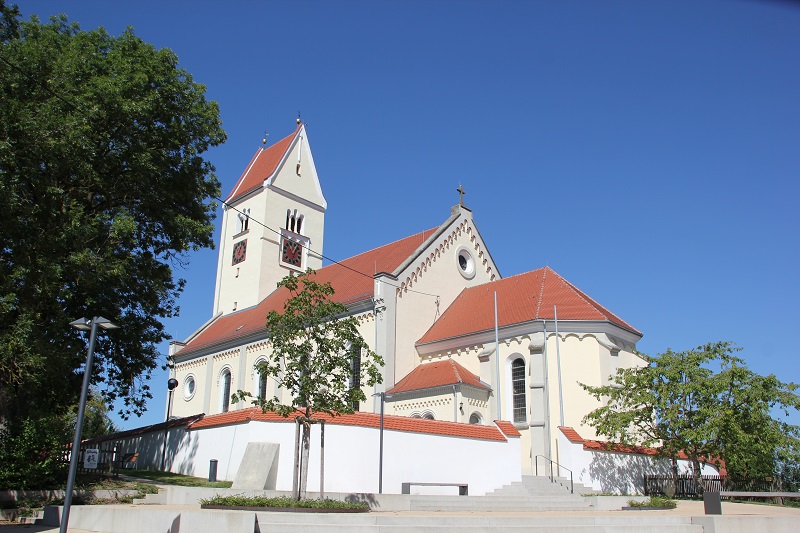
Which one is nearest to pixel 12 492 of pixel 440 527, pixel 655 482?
pixel 440 527

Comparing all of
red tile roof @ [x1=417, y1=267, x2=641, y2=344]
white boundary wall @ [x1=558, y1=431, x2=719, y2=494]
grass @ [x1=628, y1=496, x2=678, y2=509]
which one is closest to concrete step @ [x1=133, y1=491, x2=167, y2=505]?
grass @ [x1=628, y1=496, x2=678, y2=509]

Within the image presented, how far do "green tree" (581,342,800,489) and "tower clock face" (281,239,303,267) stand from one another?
27.1 meters

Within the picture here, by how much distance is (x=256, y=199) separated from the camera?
47.8 meters

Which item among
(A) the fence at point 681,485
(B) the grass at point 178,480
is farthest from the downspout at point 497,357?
(B) the grass at point 178,480

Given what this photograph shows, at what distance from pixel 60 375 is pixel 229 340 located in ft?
71.2

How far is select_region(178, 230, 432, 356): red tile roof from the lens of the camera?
36875 millimetres

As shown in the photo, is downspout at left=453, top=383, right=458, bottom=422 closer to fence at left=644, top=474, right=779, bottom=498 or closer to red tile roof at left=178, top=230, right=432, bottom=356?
red tile roof at left=178, top=230, right=432, bottom=356

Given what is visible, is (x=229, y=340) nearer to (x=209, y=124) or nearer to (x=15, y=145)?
(x=209, y=124)

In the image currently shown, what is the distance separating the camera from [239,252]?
48.4 meters

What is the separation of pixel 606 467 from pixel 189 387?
29.9 metres

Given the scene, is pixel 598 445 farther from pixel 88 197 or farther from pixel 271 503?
pixel 88 197

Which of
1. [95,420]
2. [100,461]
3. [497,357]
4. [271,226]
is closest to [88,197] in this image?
[100,461]

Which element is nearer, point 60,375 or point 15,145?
point 15,145

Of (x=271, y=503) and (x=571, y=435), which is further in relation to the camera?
(x=571, y=435)
